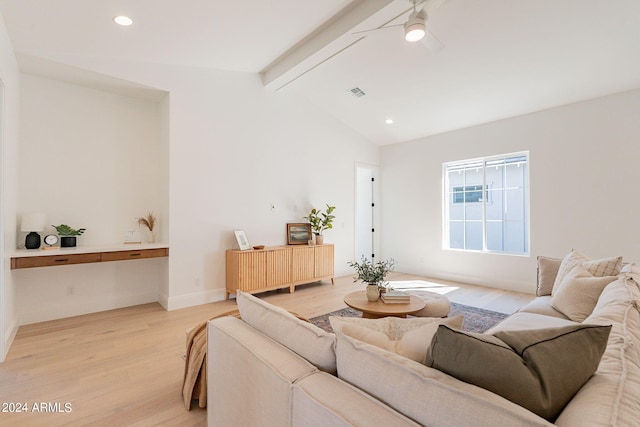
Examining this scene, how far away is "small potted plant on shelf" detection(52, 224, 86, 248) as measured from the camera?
11.5ft

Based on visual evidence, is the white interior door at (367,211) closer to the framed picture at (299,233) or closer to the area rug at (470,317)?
the framed picture at (299,233)

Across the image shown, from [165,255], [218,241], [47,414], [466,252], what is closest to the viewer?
[47,414]

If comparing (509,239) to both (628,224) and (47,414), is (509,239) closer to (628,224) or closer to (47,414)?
(628,224)

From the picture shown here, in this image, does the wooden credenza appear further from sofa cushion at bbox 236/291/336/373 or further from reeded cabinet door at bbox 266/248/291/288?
sofa cushion at bbox 236/291/336/373

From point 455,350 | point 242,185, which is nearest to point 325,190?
point 242,185

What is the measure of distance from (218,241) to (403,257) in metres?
3.89

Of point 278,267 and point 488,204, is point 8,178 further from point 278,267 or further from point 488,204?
point 488,204

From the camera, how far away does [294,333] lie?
1.28 meters

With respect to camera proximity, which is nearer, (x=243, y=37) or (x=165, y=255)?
(x=243, y=37)

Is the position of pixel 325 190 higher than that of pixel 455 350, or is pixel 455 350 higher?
pixel 325 190

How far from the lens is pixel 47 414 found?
193 centimetres

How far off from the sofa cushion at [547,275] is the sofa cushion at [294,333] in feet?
9.66

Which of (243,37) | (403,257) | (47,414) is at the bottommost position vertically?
(47,414)

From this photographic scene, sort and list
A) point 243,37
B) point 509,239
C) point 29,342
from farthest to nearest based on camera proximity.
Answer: point 509,239 → point 243,37 → point 29,342
